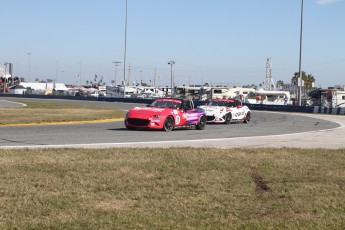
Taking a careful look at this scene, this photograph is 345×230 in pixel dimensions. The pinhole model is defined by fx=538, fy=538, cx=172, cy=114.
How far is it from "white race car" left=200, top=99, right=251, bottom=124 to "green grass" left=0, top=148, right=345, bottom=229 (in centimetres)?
1416

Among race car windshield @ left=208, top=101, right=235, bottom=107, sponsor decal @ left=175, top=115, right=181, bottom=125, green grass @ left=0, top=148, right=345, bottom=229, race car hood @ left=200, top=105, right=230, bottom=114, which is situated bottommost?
green grass @ left=0, top=148, right=345, bottom=229

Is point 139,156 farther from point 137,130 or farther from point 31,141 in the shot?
point 137,130

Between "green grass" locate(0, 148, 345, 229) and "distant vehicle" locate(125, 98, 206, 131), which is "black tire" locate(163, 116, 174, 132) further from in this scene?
"green grass" locate(0, 148, 345, 229)

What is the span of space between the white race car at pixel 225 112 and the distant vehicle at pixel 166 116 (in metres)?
3.90

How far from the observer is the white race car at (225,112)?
996 inches

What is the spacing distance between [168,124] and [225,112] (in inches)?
269

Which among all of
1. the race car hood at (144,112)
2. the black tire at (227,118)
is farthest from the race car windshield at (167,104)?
the black tire at (227,118)

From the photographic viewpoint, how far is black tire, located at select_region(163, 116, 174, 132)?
1931 centimetres

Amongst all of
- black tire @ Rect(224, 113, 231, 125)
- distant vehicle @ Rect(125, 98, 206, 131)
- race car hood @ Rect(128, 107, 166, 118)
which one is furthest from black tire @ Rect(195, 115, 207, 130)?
black tire @ Rect(224, 113, 231, 125)

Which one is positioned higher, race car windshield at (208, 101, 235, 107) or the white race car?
race car windshield at (208, 101, 235, 107)

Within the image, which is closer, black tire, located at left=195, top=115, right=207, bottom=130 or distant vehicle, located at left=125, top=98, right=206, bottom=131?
distant vehicle, located at left=125, top=98, right=206, bottom=131

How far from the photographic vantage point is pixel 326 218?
5879 millimetres

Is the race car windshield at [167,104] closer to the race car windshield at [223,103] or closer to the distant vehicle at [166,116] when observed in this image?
the distant vehicle at [166,116]

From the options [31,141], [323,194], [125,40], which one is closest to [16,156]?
[31,141]
